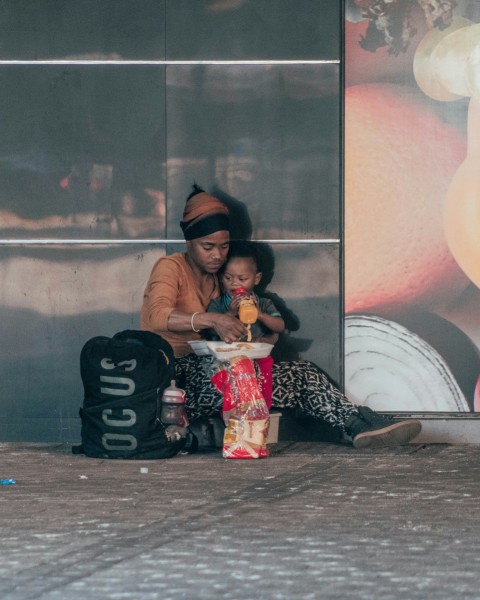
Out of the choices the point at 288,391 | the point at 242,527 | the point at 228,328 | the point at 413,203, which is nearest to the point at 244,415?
the point at 228,328

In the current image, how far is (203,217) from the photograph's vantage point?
7.15 metres

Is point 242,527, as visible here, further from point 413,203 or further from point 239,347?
point 413,203

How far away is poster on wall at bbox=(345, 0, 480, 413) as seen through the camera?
291 inches

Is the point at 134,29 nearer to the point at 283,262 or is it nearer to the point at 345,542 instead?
the point at 283,262

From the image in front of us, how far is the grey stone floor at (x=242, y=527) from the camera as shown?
361cm

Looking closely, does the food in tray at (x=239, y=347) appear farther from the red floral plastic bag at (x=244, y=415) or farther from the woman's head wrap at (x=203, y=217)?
the woman's head wrap at (x=203, y=217)

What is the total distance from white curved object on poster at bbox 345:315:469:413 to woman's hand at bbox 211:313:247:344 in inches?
39.1

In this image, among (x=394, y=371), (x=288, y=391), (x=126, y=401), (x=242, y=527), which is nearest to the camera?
(x=242, y=527)

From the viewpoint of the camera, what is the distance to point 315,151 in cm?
748

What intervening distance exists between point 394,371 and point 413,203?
1063 millimetres

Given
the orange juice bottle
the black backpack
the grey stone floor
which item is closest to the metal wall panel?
the orange juice bottle

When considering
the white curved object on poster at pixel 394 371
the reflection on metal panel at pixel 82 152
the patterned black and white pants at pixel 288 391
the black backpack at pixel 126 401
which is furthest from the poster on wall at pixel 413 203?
the black backpack at pixel 126 401

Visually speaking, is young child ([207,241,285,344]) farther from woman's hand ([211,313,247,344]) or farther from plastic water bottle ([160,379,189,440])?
plastic water bottle ([160,379,189,440])

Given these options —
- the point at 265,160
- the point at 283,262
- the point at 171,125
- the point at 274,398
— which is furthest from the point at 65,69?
the point at 274,398
